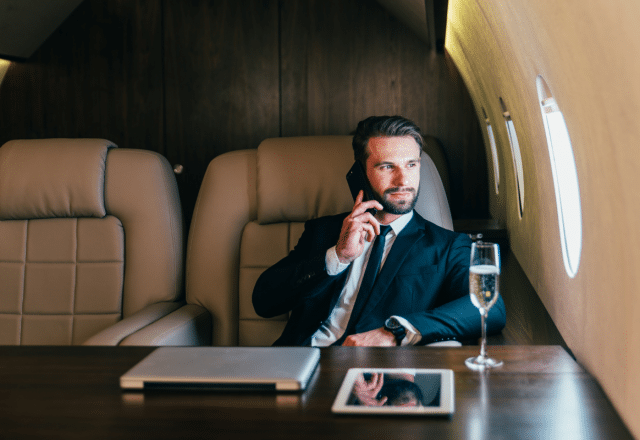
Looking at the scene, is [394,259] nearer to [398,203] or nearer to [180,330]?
[398,203]

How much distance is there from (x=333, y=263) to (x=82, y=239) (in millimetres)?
1009

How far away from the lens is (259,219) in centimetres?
210

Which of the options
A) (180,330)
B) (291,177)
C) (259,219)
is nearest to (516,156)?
(291,177)

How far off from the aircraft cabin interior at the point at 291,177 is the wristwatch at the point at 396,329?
1.14ft

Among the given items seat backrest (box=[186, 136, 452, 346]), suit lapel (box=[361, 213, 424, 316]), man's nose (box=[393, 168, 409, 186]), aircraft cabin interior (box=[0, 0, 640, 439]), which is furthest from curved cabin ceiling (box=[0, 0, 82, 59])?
suit lapel (box=[361, 213, 424, 316])

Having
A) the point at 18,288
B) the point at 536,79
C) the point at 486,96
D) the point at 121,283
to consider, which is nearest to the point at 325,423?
the point at 536,79

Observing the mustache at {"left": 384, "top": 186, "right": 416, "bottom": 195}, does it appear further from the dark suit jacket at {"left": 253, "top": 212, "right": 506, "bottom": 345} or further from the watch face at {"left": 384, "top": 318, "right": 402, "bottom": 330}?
the watch face at {"left": 384, "top": 318, "right": 402, "bottom": 330}

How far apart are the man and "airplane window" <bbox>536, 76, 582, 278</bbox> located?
0.30m

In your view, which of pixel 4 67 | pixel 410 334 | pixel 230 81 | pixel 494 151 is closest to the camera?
pixel 410 334

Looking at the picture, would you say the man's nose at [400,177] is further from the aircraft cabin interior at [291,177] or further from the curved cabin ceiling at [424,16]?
the curved cabin ceiling at [424,16]

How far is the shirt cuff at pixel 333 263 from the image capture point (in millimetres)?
1791

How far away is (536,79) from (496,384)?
0.98 m

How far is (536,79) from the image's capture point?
66.2 inches

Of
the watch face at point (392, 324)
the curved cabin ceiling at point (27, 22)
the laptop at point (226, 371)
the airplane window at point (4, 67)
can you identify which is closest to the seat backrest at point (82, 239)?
the watch face at point (392, 324)
